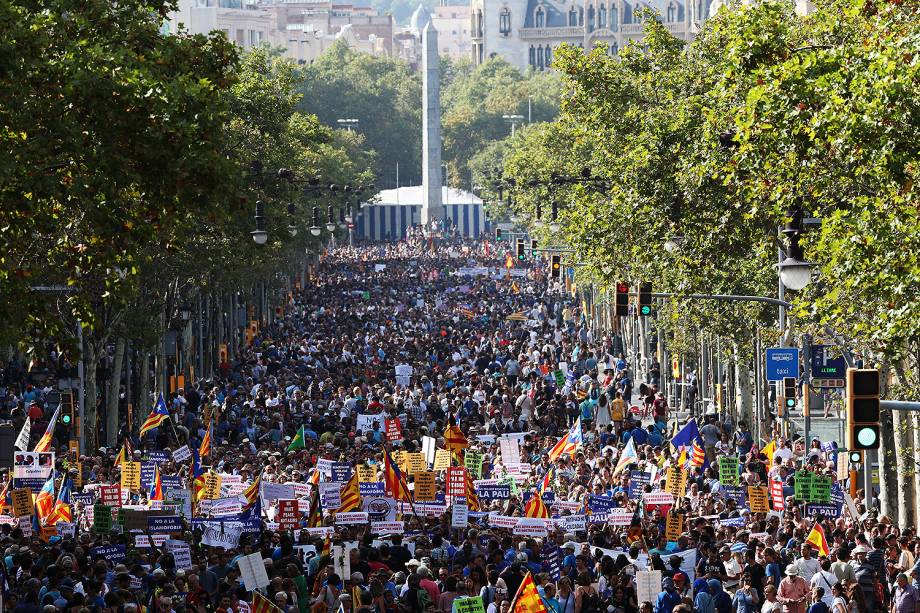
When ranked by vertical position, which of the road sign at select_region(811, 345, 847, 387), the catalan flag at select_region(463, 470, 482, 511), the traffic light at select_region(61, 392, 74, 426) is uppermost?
the road sign at select_region(811, 345, 847, 387)

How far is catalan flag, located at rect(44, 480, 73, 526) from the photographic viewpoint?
2414 centimetres

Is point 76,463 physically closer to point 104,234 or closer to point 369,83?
point 104,234

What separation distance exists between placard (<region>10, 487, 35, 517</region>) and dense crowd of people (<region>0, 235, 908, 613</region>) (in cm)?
24

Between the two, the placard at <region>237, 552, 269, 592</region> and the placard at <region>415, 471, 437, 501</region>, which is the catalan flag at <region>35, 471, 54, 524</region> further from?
the placard at <region>237, 552, 269, 592</region>

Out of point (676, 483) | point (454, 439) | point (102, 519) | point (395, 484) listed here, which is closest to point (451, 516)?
point (395, 484)

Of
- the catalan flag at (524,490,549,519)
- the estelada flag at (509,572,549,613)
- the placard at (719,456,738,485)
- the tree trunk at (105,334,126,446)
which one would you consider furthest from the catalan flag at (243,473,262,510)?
the tree trunk at (105,334,126,446)

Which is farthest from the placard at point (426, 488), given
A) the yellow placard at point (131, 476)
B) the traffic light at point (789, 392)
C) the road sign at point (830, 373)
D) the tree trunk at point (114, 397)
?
the tree trunk at point (114, 397)

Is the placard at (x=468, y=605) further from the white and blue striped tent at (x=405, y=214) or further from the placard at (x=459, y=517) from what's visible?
the white and blue striped tent at (x=405, y=214)

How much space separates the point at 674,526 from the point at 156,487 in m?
7.46

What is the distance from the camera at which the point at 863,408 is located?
47.5 ft

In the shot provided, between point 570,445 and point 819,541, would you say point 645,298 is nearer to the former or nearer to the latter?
point 570,445

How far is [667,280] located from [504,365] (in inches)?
556

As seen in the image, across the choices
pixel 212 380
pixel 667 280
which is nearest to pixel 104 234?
pixel 667 280

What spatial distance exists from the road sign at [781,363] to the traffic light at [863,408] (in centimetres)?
1626
